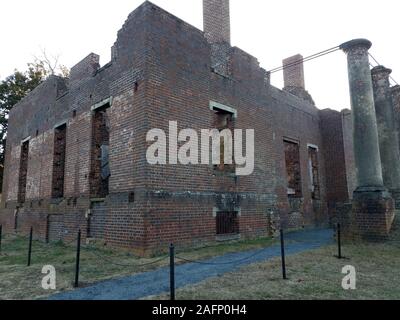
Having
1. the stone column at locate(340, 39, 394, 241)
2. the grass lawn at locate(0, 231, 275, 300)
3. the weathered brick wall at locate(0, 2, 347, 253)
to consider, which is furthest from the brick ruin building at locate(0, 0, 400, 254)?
the stone column at locate(340, 39, 394, 241)

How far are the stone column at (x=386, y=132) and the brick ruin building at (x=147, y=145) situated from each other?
2842 millimetres

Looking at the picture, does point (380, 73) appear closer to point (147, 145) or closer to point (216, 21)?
point (216, 21)

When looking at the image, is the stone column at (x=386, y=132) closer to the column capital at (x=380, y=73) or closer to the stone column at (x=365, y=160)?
the column capital at (x=380, y=73)

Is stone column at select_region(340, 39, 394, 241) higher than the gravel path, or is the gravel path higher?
stone column at select_region(340, 39, 394, 241)

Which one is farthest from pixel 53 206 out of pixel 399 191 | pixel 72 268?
pixel 399 191

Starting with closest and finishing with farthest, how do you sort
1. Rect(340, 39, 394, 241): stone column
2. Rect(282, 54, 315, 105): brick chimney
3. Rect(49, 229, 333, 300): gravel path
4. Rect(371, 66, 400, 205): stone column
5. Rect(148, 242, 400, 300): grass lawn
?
Rect(148, 242, 400, 300): grass lawn, Rect(49, 229, 333, 300): gravel path, Rect(340, 39, 394, 241): stone column, Rect(371, 66, 400, 205): stone column, Rect(282, 54, 315, 105): brick chimney

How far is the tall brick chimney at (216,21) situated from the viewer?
1322 cm

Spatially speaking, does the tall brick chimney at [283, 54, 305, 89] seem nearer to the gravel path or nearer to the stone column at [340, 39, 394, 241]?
the stone column at [340, 39, 394, 241]

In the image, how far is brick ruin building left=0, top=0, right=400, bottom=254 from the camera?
28.4 feet

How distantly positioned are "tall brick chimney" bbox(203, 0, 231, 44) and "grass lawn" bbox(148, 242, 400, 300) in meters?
9.49

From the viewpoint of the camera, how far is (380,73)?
39.0 feet

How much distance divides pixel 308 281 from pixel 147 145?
5.07 meters

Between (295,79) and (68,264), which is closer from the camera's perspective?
(68,264)

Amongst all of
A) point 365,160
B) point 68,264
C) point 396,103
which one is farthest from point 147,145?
point 396,103
